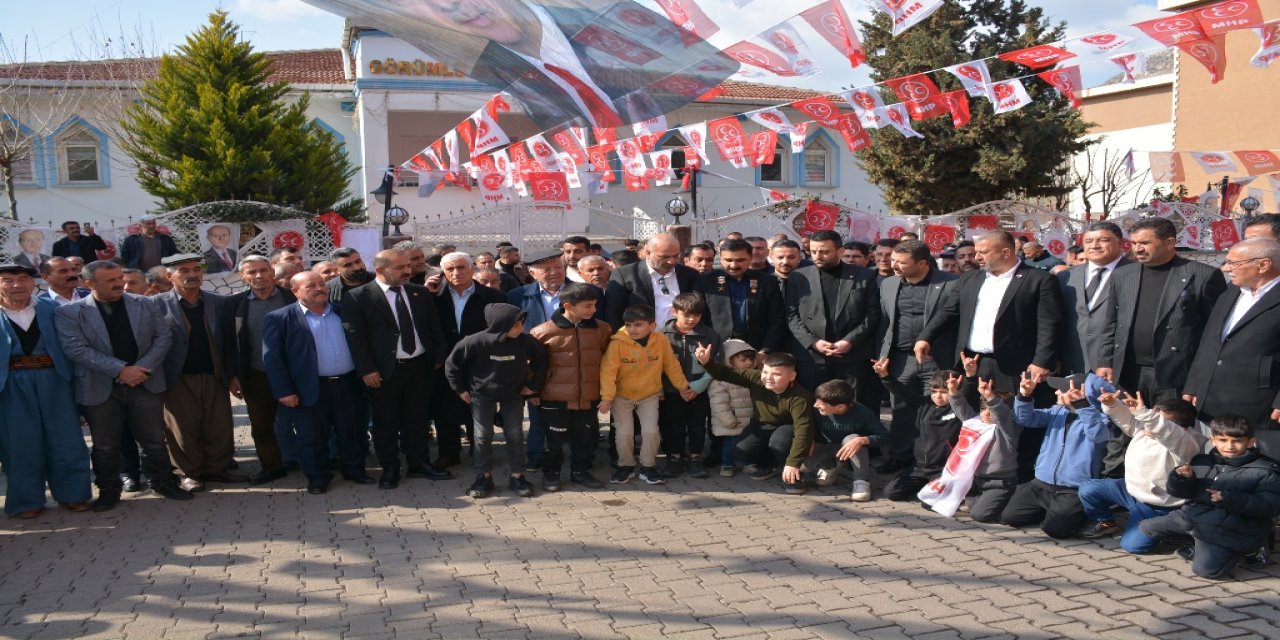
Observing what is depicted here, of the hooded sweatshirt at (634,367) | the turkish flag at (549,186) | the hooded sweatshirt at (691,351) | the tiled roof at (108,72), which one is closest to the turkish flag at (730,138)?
the turkish flag at (549,186)

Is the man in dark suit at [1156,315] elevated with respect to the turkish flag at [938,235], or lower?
lower

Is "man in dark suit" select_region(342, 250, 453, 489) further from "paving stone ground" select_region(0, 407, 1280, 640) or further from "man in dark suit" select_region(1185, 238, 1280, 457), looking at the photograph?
"man in dark suit" select_region(1185, 238, 1280, 457)

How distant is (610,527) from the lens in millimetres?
5469

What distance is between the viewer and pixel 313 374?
624 cm

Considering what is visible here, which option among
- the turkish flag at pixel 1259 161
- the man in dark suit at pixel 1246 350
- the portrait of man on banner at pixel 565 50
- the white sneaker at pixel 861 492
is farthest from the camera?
the turkish flag at pixel 1259 161

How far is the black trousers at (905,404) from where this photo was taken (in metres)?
6.29

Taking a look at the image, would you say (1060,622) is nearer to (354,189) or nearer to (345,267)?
(345,267)

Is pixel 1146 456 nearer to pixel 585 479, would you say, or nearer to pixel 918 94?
pixel 585 479

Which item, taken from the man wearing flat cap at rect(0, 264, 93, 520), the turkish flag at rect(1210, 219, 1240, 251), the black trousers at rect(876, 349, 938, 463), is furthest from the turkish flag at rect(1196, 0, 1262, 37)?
the man wearing flat cap at rect(0, 264, 93, 520)

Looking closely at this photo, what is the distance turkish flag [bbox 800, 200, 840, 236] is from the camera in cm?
1366

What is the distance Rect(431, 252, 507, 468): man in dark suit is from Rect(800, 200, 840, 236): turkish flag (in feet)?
25.3

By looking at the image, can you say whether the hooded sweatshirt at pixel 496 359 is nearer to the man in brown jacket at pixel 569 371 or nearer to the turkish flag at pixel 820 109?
the man in brown jacket at pixel 569 371

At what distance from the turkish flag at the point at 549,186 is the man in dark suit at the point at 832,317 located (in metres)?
7.15

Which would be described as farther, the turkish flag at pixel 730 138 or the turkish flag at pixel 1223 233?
the turkish flag at pixel 1223 233
